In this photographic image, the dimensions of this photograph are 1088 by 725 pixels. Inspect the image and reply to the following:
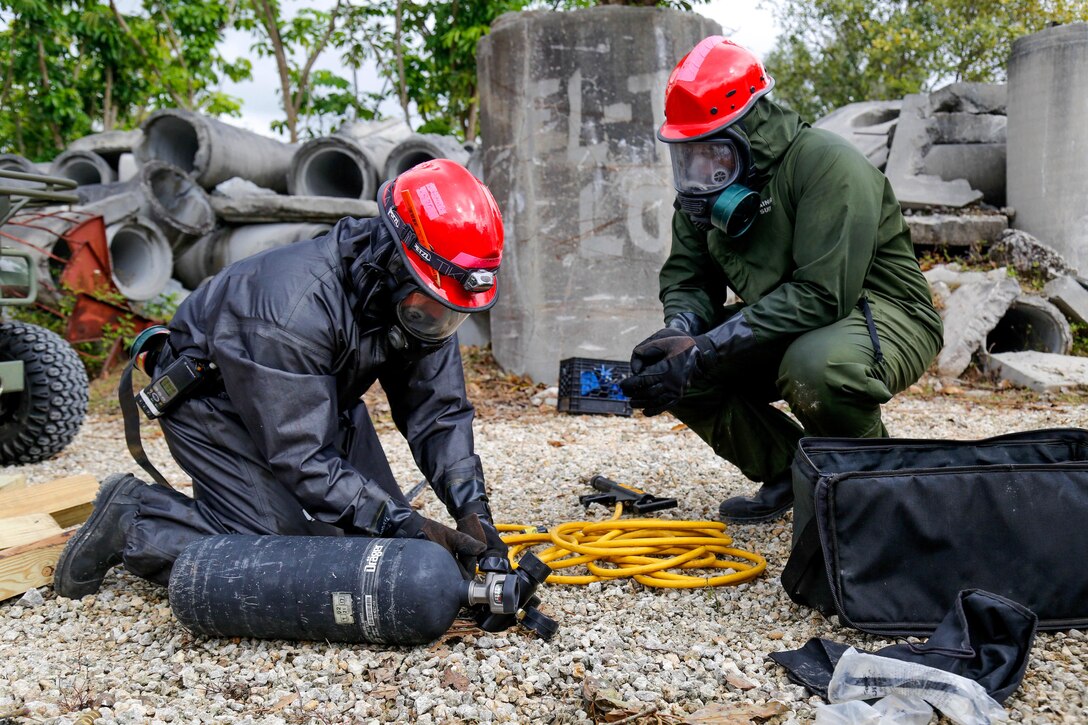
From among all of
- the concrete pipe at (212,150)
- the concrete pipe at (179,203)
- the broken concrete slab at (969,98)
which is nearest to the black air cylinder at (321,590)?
the concrete pipe at (179,203)

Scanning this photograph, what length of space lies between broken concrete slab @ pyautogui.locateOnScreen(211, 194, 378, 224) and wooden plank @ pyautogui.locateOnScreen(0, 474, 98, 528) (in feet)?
17.0

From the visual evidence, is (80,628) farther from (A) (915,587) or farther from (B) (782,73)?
(B) (782,73)

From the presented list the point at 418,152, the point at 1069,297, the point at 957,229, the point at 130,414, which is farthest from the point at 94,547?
the point at 957,229

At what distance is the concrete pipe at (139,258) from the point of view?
852 cm

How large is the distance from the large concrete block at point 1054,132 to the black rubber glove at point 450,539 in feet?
25.2

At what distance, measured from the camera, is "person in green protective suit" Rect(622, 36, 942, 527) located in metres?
3.18

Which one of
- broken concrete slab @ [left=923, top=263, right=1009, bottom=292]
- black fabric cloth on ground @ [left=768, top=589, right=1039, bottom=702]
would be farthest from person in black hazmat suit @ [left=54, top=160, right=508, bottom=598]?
broken concrete slab @ [left=923, top=263, right=1009, bottom=292]

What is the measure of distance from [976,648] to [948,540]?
343 millimetres

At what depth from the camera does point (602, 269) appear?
710cm

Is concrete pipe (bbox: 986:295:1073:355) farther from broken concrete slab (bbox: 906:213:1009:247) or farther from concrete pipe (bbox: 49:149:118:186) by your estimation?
concrete pipe (bbox: 49:149:118:186)

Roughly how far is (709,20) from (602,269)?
220 cm

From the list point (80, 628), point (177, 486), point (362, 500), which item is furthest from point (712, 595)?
point (177, 486)

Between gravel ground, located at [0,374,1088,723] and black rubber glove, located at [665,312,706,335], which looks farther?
black rubber glove, located at [665,312,706,335]

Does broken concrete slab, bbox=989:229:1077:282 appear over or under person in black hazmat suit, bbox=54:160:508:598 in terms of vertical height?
under
